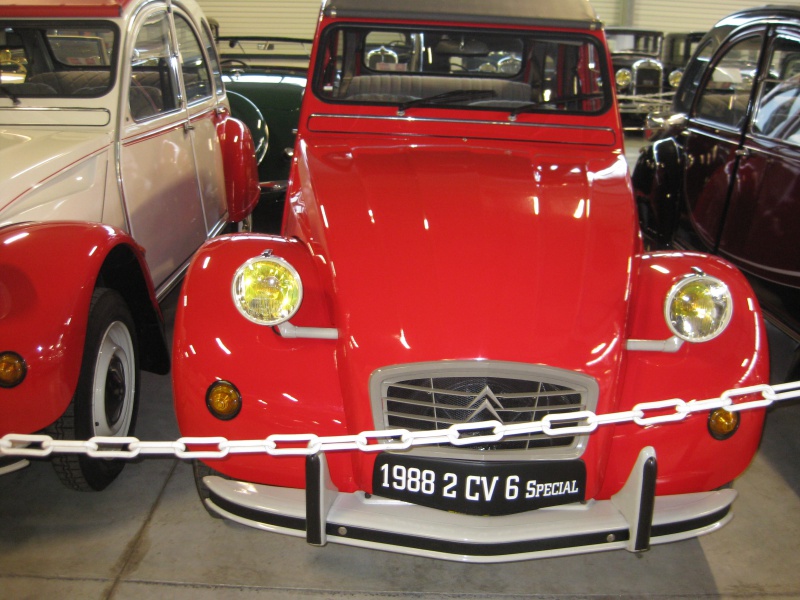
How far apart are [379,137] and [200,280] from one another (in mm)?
1149

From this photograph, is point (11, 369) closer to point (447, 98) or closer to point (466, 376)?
point (466, 376)

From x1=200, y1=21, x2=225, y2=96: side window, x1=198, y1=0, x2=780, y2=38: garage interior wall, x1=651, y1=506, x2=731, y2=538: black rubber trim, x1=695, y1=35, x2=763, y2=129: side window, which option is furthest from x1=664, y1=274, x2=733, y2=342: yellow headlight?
x1=198, y1=0, x2=780, y2=38: garage interior wall

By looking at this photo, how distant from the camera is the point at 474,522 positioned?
7.05 ft

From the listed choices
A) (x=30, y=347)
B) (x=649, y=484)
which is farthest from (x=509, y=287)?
(x=30, y=347)

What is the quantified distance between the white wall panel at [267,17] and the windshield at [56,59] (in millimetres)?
10908

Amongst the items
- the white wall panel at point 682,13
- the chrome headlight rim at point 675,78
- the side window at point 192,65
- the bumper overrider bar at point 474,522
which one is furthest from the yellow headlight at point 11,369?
the white wall panel at point 682,13

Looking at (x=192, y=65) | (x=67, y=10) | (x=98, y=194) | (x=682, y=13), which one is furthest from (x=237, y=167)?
(x=682, y=13)

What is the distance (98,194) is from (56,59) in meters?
1.25

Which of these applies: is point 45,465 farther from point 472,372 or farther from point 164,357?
point 472,372

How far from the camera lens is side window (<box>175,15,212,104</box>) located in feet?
14.5

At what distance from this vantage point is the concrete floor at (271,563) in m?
2.49

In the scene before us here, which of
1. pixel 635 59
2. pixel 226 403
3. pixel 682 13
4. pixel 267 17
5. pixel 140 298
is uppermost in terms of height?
pixel 226 403

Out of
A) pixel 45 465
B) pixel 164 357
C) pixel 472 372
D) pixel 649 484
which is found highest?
pixel 472 372

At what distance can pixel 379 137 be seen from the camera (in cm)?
325
